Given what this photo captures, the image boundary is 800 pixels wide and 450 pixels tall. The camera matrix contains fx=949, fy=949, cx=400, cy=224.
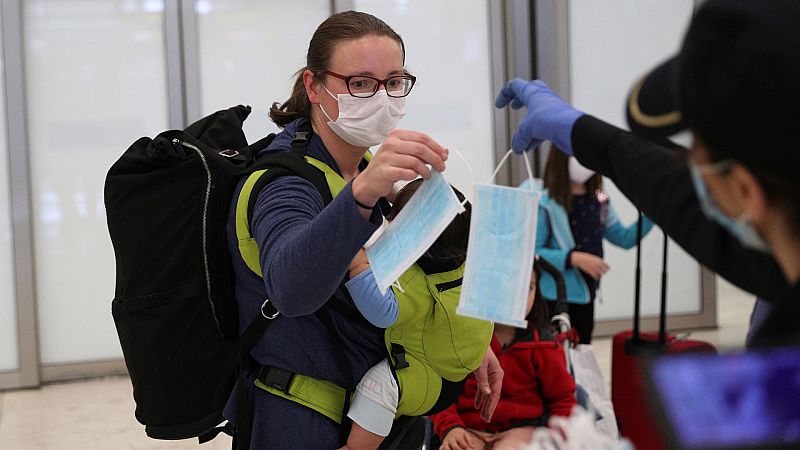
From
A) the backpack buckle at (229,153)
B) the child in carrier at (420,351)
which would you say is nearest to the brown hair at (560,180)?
the child in carrier at (420,351)

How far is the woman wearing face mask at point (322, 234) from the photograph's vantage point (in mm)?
1414

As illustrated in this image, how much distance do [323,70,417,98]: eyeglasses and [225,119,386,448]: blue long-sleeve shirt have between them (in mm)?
124

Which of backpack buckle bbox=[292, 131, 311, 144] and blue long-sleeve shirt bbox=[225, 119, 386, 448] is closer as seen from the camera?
blue long-sleeve shirt bbox=[225, 119, 386, 448]

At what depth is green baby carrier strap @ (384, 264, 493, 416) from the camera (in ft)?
5.97

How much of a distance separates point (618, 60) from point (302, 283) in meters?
5.52

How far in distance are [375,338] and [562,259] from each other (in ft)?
7.94

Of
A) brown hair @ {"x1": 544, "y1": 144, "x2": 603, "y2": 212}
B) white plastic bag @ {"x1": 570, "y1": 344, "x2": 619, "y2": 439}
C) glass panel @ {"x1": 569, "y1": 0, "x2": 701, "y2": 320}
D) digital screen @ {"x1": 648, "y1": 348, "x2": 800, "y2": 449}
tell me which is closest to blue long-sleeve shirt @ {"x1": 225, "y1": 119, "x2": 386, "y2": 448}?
digital screen @ {"x1": 648, "y1": 348, "x2": 800, "y2": 449}

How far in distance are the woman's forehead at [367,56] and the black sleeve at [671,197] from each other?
57cm

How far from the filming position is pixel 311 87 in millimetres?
1920

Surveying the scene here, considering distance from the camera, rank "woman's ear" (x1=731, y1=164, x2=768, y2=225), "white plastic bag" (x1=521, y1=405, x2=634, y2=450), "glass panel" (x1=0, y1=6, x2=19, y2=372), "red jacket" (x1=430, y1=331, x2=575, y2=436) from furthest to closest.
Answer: "glass panel" (x1=0, y1=6, x2=19, y2=372) → "red jacket" (x1=430, y1=331, x2=575, y2=436) → "white plastic bag" (x1=521, y1=405, x2=634, y2=450) → "woman's ear" (x1=731, y1=164, x2=768, y2=225)

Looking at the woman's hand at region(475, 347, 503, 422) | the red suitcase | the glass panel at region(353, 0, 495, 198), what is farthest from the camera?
the glass panel at region(353, 0, 495, 198)

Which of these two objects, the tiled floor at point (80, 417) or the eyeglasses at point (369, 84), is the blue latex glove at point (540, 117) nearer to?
the eyeglasses at point (369, 84)

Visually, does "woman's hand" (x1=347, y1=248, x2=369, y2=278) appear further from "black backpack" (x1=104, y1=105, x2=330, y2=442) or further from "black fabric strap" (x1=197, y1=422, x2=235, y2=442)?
"black fabric strap" (x1=197, y1=422, x2=235, y2=442)

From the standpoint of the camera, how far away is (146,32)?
233 inches
